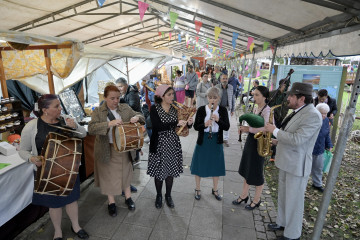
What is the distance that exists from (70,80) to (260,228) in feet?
15.9

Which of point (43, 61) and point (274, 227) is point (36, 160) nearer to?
point (43, 61)

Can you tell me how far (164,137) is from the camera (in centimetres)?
318

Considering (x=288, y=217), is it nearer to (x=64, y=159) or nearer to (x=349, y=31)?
(x=349, y=31)

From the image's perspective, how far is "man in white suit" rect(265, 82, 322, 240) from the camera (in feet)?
7.87

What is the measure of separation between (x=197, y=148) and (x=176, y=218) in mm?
1110

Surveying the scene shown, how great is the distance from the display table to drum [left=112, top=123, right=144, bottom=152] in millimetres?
1225

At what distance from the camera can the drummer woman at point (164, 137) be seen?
309 cm

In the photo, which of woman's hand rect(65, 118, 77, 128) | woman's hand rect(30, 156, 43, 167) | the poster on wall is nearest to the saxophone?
woman's hand rect(65, 118, 77, 128)

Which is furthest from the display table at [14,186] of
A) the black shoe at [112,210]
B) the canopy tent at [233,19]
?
the canopy tent at [233,19]

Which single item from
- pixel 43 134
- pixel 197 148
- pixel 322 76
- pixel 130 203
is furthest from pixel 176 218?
pixel 322 76

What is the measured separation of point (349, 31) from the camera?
2.89 meters

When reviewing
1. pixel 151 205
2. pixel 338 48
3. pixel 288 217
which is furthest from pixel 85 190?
pixel 338 48

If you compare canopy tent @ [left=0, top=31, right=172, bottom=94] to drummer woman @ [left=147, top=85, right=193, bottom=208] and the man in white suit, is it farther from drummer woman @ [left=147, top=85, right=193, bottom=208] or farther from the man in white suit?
the man in white suit

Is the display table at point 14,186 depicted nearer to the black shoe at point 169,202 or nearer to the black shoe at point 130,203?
the black shoe at point 130,203
